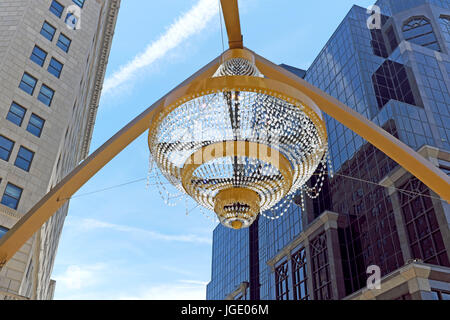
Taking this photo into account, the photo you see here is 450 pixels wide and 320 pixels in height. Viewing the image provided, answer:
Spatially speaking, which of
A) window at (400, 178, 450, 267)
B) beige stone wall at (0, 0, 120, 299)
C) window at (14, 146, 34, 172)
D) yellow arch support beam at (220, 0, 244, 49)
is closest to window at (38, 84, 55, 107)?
beige stone wall at (0, 0, 120, 299)

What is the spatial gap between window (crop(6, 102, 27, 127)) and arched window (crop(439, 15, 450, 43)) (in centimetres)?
4495

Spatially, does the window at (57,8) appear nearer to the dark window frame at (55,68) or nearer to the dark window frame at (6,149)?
the dark window frame at (55,68)

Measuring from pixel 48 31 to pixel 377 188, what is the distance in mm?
29544

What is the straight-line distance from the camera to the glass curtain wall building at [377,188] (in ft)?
105

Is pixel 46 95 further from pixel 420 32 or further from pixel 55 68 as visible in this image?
pixel 420 32

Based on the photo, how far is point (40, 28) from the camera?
1116 inches

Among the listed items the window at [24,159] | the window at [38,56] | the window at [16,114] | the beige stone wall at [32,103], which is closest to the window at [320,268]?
the beige stone wall at [32,103]

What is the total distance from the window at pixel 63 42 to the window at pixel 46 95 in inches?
166

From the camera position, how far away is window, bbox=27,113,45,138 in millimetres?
24886

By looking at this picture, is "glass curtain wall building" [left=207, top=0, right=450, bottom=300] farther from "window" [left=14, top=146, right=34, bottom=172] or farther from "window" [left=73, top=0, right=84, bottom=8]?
"window" [left=73, top=0, right=84, bottom=8]

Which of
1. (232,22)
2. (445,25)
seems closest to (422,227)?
(445,25)

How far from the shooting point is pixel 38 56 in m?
27.5
